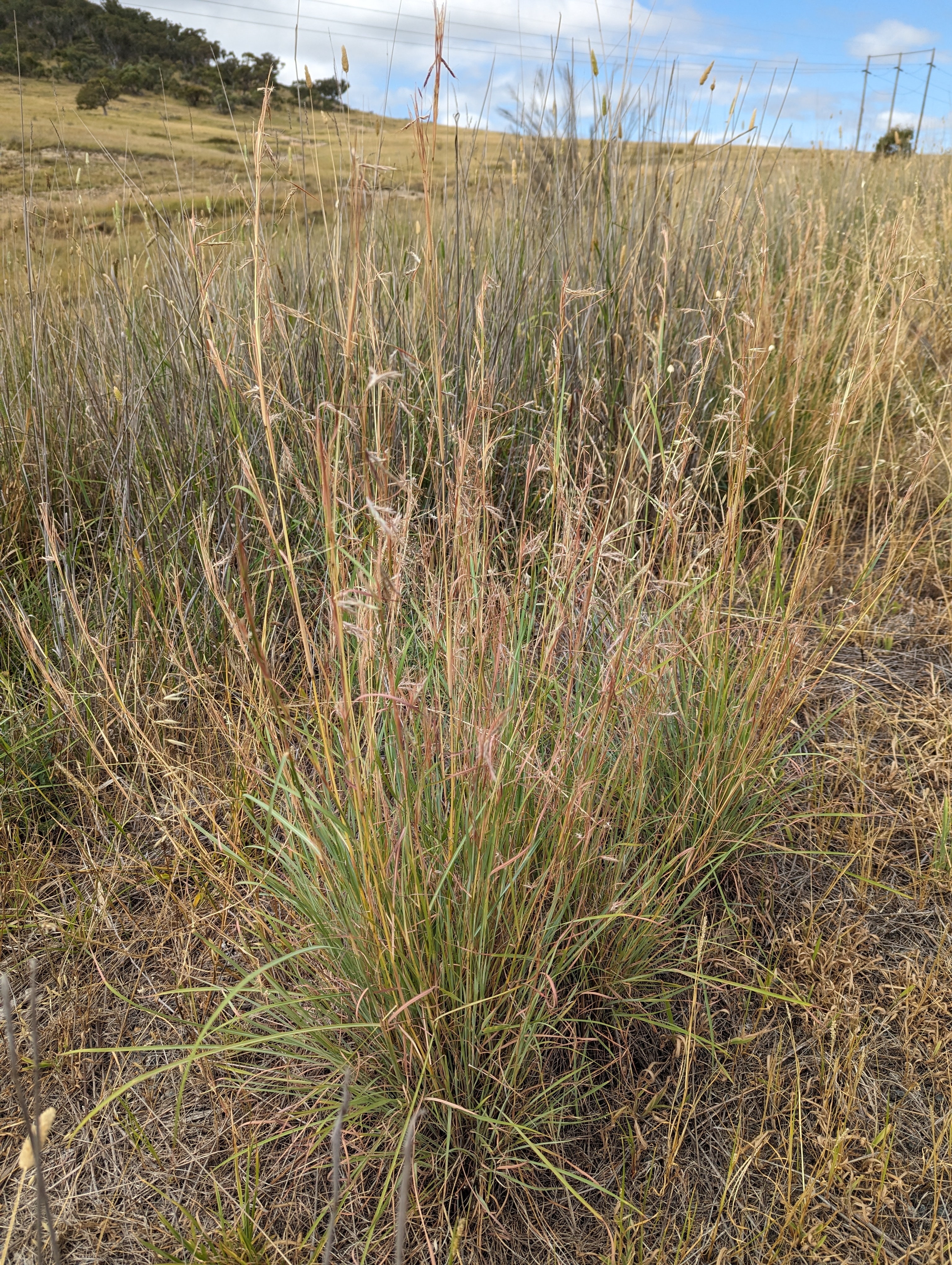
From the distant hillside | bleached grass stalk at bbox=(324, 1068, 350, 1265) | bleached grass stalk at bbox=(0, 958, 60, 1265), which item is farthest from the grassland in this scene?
the distant hillside

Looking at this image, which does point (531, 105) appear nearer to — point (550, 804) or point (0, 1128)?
point (550, 804)

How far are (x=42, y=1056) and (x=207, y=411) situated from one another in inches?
63.2

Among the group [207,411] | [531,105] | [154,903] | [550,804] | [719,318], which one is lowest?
[154,903]

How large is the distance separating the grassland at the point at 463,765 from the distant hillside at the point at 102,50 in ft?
6.38

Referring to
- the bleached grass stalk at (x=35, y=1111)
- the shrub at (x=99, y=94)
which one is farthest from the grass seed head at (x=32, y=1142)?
the shrub at (x=99, y=94)

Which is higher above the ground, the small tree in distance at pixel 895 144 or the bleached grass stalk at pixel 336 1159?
the small tree in distance at pixel 895 144

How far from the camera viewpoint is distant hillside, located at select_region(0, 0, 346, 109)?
4547 millimetres

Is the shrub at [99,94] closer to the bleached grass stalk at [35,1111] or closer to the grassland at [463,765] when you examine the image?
the grassland at [463,765]

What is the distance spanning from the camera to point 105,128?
13.6 ft

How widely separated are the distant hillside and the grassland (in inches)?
76.6

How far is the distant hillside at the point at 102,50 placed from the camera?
455 centimetres

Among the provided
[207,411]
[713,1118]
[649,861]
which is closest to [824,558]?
[649,861]

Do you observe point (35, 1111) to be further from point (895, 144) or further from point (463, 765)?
point (895, 144)

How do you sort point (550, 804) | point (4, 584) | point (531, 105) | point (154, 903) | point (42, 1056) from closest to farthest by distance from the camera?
point (550, 804)
point (42, 1056)
point (154, 903)
point (4, 584)
point (531, 105)
